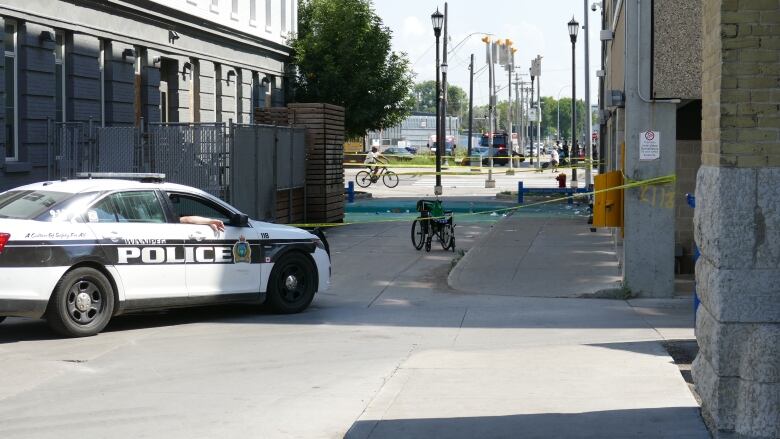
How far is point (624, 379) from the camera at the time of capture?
367 inches

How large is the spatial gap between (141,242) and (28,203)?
117 centimetres

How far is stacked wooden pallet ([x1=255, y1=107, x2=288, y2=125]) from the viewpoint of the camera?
27.1 meters

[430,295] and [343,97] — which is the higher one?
[343,97]

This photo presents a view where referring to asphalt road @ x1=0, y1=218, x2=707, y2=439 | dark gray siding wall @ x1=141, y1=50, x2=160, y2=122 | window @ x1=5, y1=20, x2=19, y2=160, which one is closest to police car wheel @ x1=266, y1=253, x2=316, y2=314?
asphalt road @ x1=0, y1=218, x2=707, y2=439

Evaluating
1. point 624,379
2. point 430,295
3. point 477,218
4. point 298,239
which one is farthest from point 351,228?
point 624,379

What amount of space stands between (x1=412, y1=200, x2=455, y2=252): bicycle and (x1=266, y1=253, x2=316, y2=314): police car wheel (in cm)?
824

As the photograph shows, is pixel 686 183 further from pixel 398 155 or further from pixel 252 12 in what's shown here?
pixel 398 155

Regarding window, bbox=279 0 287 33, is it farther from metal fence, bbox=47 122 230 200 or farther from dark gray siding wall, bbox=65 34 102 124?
metal fence, bbox=47 122 230 200

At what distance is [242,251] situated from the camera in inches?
526

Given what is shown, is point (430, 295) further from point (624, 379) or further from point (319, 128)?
point (319, 128)

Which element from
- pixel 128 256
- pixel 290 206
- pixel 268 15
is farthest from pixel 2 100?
pixel 268 15

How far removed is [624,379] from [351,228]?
1919cm

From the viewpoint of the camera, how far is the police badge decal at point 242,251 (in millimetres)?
13305

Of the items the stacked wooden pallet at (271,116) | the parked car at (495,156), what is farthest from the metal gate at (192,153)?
the parked car at (495,156)
